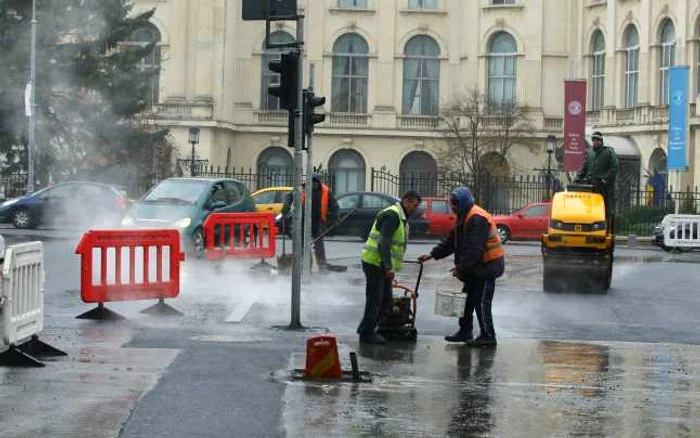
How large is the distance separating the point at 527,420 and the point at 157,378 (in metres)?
→ 3.11

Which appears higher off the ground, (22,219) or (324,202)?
(324,202)

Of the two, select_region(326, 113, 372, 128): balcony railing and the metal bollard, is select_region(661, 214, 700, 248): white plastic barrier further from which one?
select_region(326, 113, 372, 128): balcony railing

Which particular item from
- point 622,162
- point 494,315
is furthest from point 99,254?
point 622,162

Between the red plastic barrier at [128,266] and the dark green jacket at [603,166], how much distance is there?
7033 millimetres

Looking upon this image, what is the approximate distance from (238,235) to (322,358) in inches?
607

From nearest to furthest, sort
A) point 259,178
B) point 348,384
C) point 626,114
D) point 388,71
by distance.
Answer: point 348,384
point 626,114
point 259,178
point 388,71

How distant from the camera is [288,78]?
55.0 feet

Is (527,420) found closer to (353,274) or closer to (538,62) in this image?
(353,274)

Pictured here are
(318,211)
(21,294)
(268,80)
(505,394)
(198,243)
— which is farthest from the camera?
(268,80)

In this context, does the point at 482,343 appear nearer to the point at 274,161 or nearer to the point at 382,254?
the point at 382,254

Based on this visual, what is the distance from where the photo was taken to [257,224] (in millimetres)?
27828

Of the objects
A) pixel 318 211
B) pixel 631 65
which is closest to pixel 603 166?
pixel 318 211

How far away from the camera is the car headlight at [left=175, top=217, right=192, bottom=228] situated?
1161 inches

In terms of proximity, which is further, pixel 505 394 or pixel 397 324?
pixel 397 324
